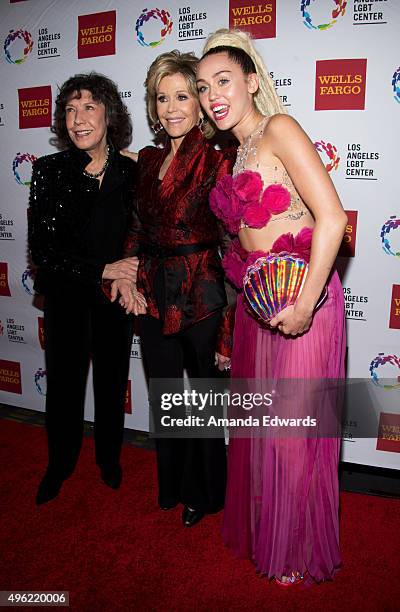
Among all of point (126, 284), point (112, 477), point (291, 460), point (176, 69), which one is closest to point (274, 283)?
point (291, 460)

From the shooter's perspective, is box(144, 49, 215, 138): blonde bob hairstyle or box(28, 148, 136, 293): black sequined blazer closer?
box(144, 49, 215, 138): blonde bob hairstyle

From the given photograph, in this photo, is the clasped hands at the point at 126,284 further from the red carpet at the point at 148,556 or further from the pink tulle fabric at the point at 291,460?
the red carpet at the point at 148,556

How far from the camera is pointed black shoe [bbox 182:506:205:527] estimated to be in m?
2.37

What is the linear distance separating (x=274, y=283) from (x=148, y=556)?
136cm

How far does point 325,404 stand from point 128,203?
1.25 meters

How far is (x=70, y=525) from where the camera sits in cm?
235

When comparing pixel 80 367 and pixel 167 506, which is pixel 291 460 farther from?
pixel 80 367

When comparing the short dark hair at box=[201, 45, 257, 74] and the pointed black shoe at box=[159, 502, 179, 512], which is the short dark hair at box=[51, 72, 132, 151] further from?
the pointed black shoe at box=[159, 502, 179, 512]

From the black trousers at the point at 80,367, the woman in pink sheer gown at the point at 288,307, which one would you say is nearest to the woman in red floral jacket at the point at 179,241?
the woman in pink sheer gown at the point at 288,307

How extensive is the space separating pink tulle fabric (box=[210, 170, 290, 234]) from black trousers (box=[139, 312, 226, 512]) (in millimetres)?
484

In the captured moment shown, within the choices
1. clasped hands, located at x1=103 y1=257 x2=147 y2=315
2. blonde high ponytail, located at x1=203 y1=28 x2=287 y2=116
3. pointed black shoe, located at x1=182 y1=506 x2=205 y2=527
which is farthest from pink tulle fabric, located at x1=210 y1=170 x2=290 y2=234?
pointed black shoe, located at x1=182 y1=506 x2=205 y2=527

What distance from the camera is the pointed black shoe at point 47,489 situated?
2512 mm

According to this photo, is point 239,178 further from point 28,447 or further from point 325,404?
point 28,447

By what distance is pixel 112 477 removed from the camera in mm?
2650
